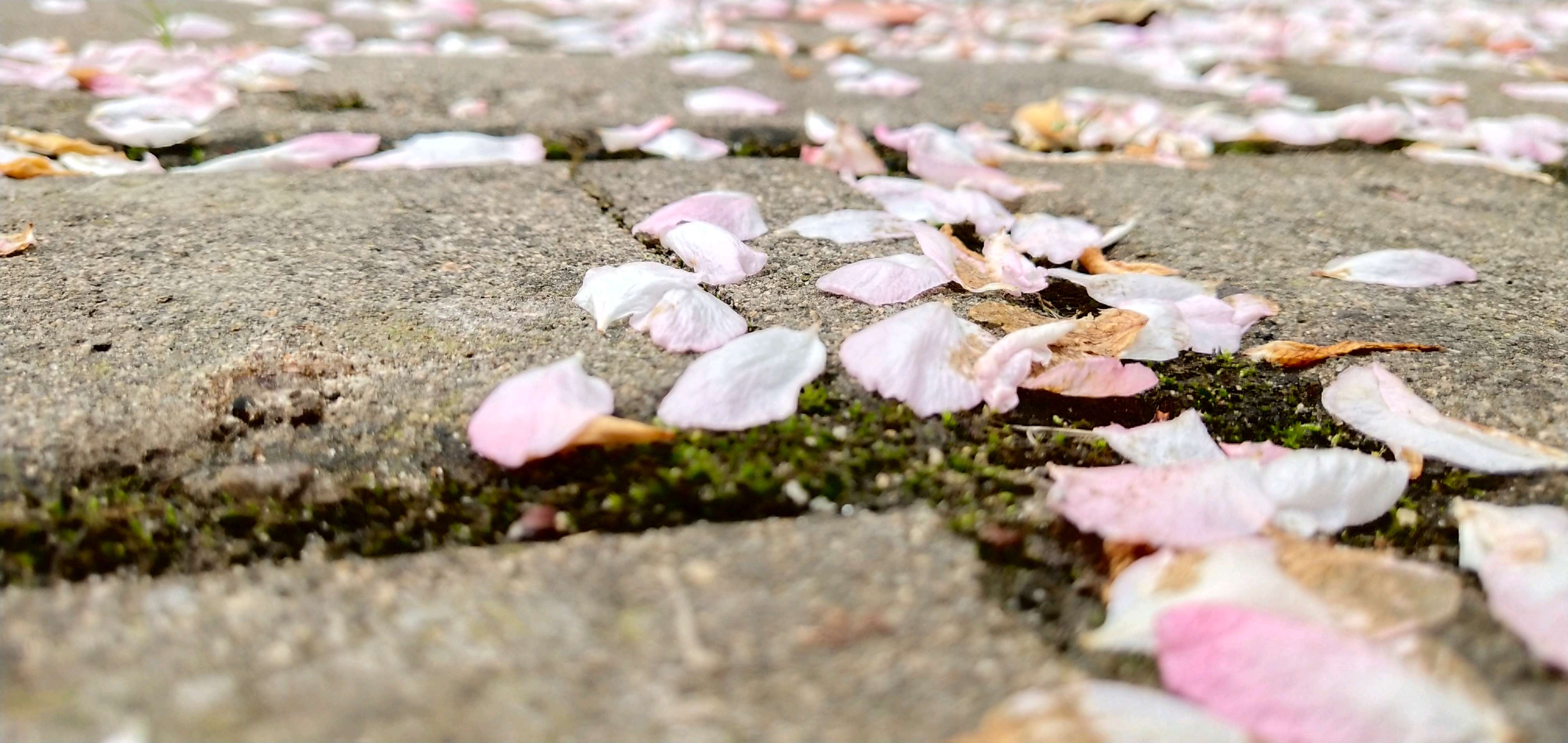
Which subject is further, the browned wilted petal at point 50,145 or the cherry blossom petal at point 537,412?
the browned wilted petal at point 50,145

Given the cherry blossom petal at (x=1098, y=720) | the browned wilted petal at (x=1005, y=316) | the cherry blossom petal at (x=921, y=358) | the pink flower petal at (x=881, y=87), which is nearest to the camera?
the cherry blossom petal at (x=1098, y=720)

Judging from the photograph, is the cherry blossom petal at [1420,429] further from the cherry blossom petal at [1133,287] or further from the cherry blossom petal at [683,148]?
the cherry blossom petal at [683,148]

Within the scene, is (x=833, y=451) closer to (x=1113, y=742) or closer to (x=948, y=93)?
(x=1113, y=742)

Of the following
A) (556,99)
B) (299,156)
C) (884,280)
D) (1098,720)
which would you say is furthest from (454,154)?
(1098,720)

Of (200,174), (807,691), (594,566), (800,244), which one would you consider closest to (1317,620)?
(807,691)

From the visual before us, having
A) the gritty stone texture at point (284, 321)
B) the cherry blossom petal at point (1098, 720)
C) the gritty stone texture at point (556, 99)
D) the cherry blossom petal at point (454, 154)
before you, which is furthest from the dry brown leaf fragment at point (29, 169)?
the cherry blossom petal at point (1098, 720)

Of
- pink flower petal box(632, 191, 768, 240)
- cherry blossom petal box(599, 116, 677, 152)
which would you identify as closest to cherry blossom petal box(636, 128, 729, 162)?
cherry blossom petal box(599, 116, 677, 152)
